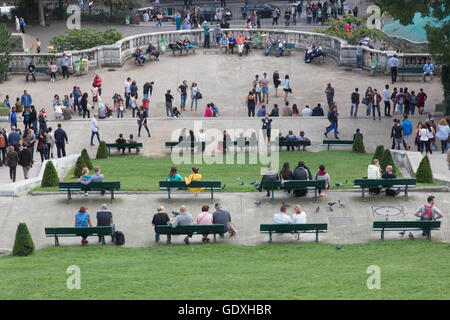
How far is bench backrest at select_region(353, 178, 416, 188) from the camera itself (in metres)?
25.1

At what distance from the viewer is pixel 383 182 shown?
2517 centimetres

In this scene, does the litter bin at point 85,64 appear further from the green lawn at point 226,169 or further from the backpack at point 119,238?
the backpack at point 119,238

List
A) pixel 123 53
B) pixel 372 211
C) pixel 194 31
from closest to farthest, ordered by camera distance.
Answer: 1. pixel 372 211
2. pixel 123 53
3. pixel 194 31

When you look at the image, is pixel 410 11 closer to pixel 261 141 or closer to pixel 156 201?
pixel 261 141

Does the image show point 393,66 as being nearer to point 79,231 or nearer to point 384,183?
point 384,183

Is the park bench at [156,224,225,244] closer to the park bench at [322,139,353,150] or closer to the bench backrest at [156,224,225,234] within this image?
the bench backrest at [156,224,225,234]

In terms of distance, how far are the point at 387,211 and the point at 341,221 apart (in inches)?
61.7

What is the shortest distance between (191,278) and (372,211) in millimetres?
8295

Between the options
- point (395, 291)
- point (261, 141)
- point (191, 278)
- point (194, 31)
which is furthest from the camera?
point (194, 31)

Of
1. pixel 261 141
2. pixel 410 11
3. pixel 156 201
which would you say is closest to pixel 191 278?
pixel 156 201

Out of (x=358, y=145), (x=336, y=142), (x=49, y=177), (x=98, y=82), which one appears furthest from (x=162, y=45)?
(x=49, y=177)

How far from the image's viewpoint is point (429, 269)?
1867cm

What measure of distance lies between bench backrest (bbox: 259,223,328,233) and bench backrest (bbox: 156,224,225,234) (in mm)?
1158

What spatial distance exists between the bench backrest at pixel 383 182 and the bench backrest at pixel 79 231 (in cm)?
797
